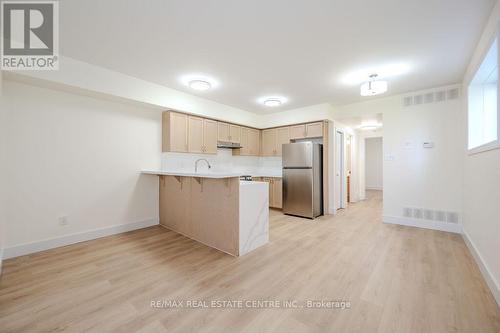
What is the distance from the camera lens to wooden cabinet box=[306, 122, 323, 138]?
4.93 metres

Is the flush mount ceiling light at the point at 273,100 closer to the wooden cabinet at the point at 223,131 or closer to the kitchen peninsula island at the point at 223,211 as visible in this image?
the wooden cabinet at the point at 223,131

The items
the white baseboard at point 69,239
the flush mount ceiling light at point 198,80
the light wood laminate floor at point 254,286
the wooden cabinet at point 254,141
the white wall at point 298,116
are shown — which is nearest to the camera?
the light wood laminate floor at point 254,286

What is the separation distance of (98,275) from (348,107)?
18.0 ft

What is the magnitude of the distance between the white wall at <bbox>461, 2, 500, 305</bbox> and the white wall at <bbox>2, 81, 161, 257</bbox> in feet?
15.6

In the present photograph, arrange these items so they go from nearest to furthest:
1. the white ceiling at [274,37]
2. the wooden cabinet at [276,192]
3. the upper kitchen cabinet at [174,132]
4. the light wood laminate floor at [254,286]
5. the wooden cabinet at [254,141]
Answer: the light wood laminate floor at [254,286] < the white ceiling at [274,37] < the upper kitchen cabinet at [174,132] < the wooden cabinet at [276,192] < the wooden cabinet at [254,141]

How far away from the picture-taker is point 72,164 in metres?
3.15

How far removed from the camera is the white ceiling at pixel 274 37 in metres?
1.91

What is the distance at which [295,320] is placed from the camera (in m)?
1.58

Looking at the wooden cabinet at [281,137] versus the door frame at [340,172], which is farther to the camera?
the wooden cabinet at [281,137]

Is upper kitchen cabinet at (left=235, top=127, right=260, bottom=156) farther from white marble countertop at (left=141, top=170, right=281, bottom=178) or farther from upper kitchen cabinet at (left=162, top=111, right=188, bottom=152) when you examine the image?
upper kitchen cabinet at (left=162, top=111, right=188, bottom=152)

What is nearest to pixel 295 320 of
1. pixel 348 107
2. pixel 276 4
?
pixel 276 4

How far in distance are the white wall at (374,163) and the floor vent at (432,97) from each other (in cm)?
644

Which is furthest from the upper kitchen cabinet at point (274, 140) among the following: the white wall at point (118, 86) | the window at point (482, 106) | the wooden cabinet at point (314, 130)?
the window at point (482, 106)

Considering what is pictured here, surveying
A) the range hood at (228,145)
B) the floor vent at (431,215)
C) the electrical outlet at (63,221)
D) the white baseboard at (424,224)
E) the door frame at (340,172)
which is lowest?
the white baseboard at (424,224)
